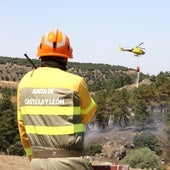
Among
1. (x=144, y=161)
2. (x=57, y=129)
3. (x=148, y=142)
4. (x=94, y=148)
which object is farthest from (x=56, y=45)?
(x=94, y=148)

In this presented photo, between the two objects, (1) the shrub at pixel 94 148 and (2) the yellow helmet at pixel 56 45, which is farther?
(1) the shrub at pixel 94 148

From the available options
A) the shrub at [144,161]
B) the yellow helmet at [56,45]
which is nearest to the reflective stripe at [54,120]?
the yellow helmet at [56,45]

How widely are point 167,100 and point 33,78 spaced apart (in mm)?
70044

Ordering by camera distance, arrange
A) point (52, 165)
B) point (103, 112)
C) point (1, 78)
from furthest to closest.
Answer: point (1, 78) → point (103, 112) → point (52, 165)

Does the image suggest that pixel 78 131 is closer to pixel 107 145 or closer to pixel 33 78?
pixel 33 78

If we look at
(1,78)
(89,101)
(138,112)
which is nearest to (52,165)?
(89,101)

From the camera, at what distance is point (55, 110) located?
403 cm

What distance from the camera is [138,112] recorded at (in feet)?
232

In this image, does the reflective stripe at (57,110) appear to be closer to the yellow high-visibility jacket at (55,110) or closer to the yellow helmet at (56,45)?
the yellow high-visibility jacket at (55,110)

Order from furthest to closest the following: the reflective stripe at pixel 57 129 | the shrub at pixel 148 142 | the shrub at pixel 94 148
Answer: the shrub at pixel 94 148 < the shrub at pixel 148 142 < the reflective stripe at pixel 57 129

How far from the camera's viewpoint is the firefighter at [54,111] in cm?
401

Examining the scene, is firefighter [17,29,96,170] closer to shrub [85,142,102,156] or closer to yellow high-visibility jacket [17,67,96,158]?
yellow high-visibility jacket [17,67,96,158]

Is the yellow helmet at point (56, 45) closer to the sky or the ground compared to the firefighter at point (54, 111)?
closer to the sky

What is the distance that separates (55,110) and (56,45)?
0.54 meters
